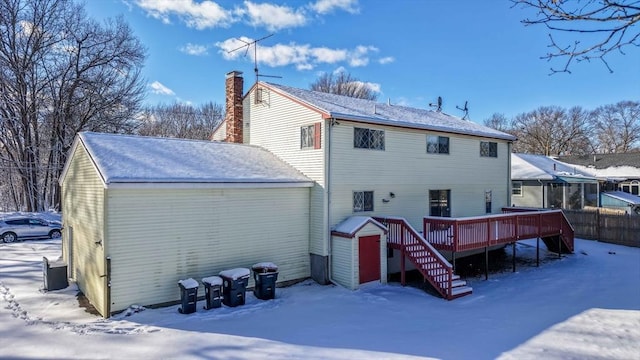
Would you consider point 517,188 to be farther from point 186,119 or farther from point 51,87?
point 186,119

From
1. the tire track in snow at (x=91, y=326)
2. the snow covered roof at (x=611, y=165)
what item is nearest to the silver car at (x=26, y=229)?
the tire track in snow at (x=91, y=326)

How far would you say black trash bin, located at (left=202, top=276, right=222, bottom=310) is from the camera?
10148 millimetres

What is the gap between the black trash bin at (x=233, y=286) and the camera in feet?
34.3

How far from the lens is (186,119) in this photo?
54438 millimetres

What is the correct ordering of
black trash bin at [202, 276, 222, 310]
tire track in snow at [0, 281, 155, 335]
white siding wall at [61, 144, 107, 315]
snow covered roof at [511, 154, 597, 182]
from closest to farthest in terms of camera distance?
tire track in snow at [0, 281, 155, 335] < white siding wall at [61, 144, 107, 315] < black trash bin at [202, 276, 222, 310] < snow covered roof at [511, 154, 597, 182]

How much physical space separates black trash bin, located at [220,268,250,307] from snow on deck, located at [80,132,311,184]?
263cm

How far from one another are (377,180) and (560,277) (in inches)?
291

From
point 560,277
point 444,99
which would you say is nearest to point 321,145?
point 560,277

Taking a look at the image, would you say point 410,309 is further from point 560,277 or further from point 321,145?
point 560,277

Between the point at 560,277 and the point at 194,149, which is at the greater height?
the point at 194,149

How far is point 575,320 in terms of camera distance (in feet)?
31.2

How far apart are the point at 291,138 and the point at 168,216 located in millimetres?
5598

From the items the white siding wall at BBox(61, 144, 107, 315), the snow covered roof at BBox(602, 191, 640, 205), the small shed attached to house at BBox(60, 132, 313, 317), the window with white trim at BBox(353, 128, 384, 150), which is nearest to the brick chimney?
the small shed attached to house at BBox(60, 132, 313, 317)

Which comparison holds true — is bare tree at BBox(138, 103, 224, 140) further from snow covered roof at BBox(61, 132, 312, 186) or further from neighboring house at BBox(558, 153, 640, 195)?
neighboring house at BBox(558, 153, 640, 195)
